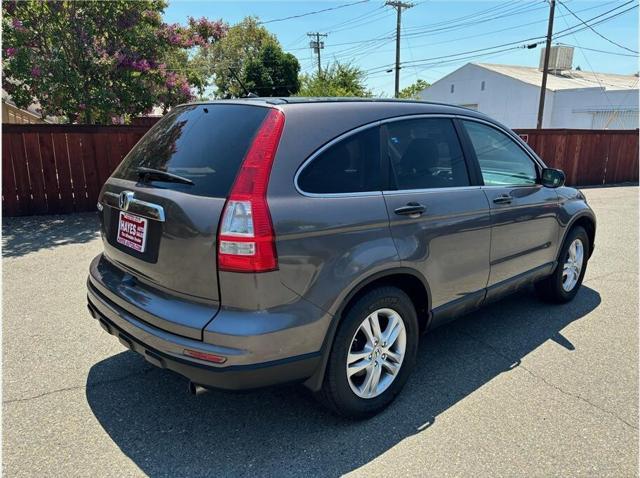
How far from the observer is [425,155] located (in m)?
3.04

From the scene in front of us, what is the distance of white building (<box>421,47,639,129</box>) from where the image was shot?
27.2 m

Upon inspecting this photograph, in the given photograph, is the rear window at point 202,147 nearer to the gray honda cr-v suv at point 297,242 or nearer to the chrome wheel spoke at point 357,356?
Result: the gray honda cr-v suv at point 297,242

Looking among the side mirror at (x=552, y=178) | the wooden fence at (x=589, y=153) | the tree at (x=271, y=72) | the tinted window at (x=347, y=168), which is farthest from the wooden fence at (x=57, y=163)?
the tree at (x=271, y=72)

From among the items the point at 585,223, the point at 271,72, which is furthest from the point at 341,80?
the point at 585,223

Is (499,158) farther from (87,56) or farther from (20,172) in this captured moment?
(87,56)

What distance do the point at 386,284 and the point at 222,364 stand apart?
1.08m

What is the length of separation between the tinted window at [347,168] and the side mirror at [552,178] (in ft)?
6.73

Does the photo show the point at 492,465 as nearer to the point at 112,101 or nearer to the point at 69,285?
the point at 69,285

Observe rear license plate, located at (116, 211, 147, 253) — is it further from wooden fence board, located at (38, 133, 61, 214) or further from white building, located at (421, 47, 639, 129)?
white building, located at (421, 47, 639, 129)

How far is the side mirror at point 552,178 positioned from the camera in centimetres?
394

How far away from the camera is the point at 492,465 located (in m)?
2.39

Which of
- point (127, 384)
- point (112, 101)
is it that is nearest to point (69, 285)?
point (127, 384)

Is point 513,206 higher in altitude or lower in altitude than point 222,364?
higher

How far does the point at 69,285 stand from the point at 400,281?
3.79m
